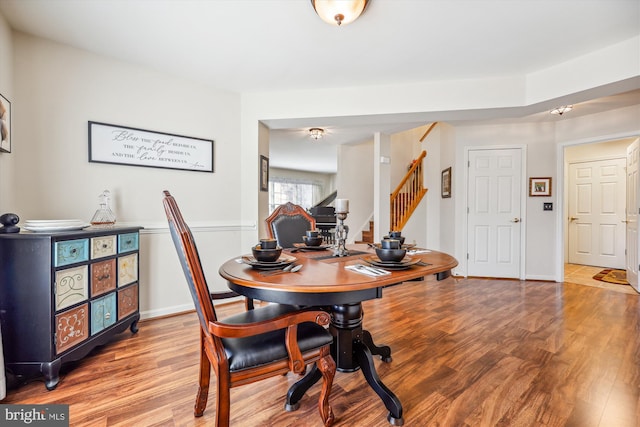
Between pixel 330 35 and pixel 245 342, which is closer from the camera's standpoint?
Result: pixel 245 342

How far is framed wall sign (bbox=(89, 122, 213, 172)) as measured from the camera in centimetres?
230

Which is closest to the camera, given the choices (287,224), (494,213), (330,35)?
(330,35)

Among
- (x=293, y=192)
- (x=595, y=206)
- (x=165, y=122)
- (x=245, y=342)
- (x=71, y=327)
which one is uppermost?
(x=165, y=122)

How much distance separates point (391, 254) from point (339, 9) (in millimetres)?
1476

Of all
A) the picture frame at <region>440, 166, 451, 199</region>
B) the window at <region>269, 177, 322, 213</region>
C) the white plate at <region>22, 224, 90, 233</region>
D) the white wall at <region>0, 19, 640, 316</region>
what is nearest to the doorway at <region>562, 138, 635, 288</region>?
the white wall at <region>0, 19, 640, 316</region>

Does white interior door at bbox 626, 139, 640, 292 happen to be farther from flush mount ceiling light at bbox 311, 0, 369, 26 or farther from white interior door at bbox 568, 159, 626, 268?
flush mount ceiling light at bbox 311, 0, 369, 26

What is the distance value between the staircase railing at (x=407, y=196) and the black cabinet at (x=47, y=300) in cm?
397

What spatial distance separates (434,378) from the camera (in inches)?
65.2

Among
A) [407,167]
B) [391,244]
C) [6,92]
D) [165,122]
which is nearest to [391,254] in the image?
[391,244]

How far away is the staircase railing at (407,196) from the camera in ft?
15.5

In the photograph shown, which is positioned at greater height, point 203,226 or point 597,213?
point 597,213

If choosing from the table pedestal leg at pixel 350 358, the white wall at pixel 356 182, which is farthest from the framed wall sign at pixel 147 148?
the white wall at pixel 356 182

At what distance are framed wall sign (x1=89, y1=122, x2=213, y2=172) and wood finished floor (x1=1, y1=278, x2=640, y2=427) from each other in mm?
1435

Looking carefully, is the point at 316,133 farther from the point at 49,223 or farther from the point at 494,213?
the point at 49,223
